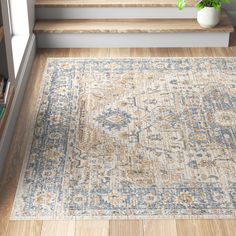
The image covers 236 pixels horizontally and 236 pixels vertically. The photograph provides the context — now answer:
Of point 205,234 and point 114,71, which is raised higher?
point 205,234

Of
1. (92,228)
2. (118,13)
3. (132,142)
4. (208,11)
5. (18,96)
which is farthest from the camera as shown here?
(118,13)

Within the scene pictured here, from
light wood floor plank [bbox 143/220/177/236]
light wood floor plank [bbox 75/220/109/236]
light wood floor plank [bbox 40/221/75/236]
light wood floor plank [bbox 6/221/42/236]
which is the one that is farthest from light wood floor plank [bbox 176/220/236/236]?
light wood floor plank [bbox 6/221/42/236]

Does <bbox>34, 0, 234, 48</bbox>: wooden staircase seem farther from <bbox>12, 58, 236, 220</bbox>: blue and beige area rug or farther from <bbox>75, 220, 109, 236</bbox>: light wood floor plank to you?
<bbox>75, 220, 109, 236</bbox>: light wood floor plank

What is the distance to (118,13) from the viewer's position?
18.0ft

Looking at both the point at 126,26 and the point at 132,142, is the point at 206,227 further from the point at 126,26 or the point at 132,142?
the point at 126,26

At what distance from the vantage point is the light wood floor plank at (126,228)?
321cm

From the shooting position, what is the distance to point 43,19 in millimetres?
5496

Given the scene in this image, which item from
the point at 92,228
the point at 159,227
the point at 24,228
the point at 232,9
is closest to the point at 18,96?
the point at 24,228

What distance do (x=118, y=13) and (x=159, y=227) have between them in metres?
2.73

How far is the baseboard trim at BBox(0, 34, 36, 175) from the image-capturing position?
3.81 metres

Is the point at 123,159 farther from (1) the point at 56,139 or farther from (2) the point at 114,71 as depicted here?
(2) the point at 114,71

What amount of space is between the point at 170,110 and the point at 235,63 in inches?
39.0

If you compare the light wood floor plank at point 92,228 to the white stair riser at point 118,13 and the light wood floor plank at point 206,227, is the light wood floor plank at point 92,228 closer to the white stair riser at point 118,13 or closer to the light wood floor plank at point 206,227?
the light wood floor plank at point 206,227

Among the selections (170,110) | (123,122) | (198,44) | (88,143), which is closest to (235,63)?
(198,44)
